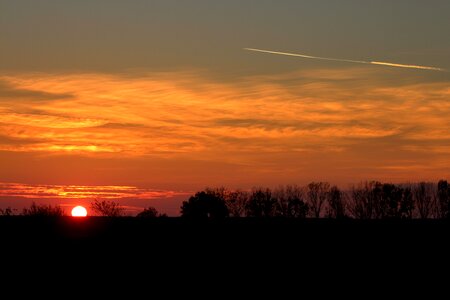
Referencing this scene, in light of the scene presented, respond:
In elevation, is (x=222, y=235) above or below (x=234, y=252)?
above

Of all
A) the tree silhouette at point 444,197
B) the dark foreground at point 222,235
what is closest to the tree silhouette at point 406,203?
the tree silhouette at point 444,197

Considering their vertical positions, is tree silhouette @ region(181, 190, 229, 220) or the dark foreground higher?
tree silhouette @ region(181, 190, 229, 220)

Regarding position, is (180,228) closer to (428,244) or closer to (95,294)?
(95,294)

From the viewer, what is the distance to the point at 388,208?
269 feet

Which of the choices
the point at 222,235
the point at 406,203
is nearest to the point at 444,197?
the point at 406,203

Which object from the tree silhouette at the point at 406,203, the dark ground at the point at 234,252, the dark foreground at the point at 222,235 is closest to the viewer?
the dark ground at the point at 234,252

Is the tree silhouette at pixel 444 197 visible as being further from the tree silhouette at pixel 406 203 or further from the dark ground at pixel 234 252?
the dark ground at pixel 234 252

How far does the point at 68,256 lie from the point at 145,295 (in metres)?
3.34

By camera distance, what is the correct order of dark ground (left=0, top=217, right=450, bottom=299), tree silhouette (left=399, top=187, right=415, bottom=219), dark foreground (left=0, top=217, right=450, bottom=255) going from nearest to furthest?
dark ground (left=0, top=217, right=450, bottom=299)
dark foreground (left=0, top=217, right=450, bottom=255)
tree silhouette (left=399, top=187, right=415, bottom=219)

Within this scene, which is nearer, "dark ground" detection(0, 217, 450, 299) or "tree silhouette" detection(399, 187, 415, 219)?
"dark ground" detection(0, 217, 450, 299)

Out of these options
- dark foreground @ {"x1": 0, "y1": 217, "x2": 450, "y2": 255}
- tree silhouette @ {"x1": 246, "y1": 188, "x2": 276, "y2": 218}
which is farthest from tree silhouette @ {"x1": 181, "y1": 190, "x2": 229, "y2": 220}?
dark foreground @ {"x1": 0, "y1": 217, "x2": 450, "y2": 255}

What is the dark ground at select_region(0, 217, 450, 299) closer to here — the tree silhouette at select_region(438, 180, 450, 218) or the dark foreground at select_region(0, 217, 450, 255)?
the dark foreground at select_region(0, 217, 450, 255)

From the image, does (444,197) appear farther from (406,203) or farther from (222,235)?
(222,235)

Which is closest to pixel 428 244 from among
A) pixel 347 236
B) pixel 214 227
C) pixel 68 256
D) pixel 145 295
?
pixel 347 236
